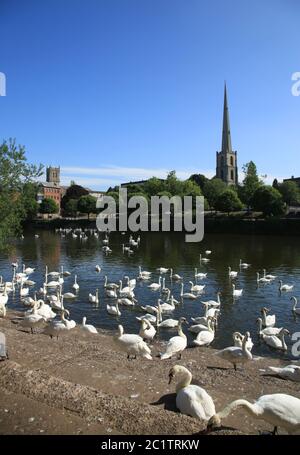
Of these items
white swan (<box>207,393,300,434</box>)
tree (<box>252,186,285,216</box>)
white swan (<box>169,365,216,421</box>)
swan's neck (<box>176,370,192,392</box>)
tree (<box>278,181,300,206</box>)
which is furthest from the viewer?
tree (<box>278,181,300,206</box>)

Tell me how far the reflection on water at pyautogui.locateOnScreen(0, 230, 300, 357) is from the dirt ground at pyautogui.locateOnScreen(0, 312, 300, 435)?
4.52 m

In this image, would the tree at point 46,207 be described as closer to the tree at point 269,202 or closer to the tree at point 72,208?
the tree at point 72,208

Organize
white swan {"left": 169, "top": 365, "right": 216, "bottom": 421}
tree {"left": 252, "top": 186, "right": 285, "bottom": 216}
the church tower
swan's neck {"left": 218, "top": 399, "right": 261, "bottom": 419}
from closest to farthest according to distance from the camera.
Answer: swan's neck {"left": 218, "top": 399, "right": 261, "bottom": 419} → white swan {"left": 169, "top": 365, "right": 216, "bottom": 421} → tree {"left": 252, "top": 186, "right": 285, "bottom": 216} → the church tower

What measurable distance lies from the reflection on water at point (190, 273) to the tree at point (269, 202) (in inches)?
917

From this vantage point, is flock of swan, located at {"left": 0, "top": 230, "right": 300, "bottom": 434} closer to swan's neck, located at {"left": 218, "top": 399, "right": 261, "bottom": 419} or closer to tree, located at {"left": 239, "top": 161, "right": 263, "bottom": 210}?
swan's neck, located at {"left": 218, "top": 399, "right": 261, "bottom": 419}

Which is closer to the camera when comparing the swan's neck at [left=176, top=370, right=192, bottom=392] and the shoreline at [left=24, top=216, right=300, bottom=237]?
the swan's neck at [left=176, top=370, right=192, bottom=392]

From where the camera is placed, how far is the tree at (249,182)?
107m

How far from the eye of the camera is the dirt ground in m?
8.06

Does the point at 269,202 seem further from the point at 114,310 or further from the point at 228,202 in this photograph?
the point at 114,310

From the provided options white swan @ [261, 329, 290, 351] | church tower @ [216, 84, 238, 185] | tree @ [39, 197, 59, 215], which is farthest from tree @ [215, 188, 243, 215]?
white swan @ [261, 329, 290, 351]

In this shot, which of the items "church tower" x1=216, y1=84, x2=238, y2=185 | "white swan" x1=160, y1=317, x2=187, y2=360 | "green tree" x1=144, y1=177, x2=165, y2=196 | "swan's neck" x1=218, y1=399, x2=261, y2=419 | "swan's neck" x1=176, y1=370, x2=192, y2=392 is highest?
"church tower" x1=216, y1=84, x2=238, y2=185

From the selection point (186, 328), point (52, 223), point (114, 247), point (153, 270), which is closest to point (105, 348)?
point (186, 328)
